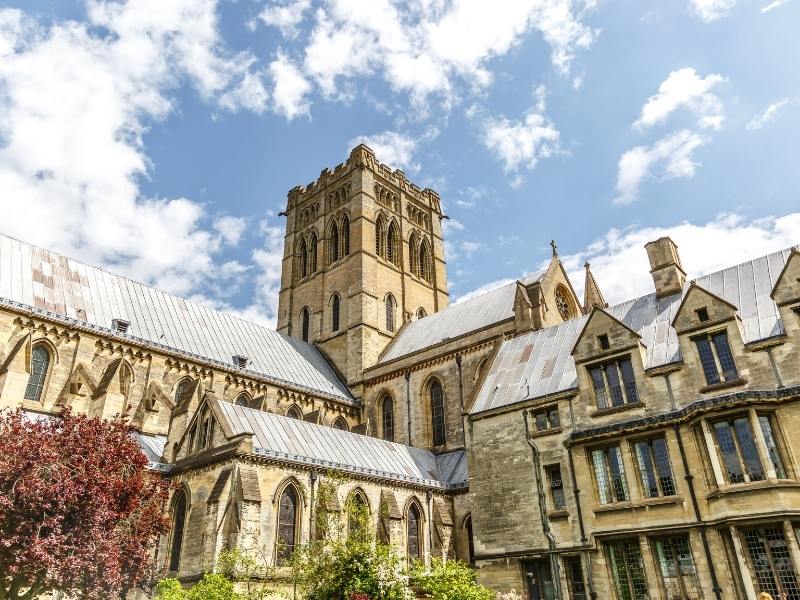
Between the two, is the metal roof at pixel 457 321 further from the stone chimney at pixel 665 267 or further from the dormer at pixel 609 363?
the dormer at pixel 609 363

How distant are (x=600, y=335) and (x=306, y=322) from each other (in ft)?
97.3

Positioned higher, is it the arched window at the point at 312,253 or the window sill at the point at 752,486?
the arched window at the point at 312,253

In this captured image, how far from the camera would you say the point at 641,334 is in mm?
23109

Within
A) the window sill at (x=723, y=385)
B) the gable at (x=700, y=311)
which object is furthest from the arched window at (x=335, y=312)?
the window sill at (x=723, y=385)

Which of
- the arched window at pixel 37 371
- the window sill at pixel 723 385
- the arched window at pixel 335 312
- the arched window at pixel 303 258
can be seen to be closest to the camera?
the window sill at pixel 723 385

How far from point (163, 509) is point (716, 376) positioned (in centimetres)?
1991

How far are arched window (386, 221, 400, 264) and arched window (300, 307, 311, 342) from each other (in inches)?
305

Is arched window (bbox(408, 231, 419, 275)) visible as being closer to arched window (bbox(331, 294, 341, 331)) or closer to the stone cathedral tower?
the stone cathedral tower

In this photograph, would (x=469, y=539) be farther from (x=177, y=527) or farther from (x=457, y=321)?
(x=457, y=321)

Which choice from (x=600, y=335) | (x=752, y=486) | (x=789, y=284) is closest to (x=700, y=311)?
(x=789, y=284)

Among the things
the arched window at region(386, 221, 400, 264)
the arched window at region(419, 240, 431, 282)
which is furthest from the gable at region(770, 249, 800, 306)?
the arched window at region(419, 240, 431, 282)

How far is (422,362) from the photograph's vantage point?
121 ft

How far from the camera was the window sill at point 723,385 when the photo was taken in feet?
62.4

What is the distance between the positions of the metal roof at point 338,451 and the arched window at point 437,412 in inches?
109
